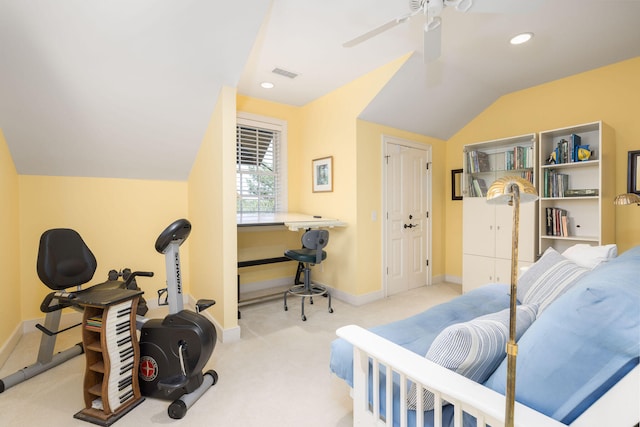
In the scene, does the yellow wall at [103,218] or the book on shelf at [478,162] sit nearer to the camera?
the yellow wall at [103,218]

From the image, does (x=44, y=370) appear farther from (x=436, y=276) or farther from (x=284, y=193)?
(x=436, y=276)

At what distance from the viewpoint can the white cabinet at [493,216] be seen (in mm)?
3398

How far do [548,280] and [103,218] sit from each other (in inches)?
154

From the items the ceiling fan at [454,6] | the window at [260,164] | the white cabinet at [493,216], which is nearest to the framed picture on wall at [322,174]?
the window at [260,164]

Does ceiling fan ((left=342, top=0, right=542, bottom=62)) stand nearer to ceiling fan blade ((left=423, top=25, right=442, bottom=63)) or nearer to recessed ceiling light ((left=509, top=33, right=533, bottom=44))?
ceiling fan blade ((left=423, top=25, right=442, bottom=63))

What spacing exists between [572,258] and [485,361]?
158cm

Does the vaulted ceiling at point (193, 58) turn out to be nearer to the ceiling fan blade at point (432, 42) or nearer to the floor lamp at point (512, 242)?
the ceiling fan blade at point (432, 42)

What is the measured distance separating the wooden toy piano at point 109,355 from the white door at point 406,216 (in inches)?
115

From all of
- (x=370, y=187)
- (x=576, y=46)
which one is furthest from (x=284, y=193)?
(x=576, y=46)

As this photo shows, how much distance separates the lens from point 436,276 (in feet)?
14.9

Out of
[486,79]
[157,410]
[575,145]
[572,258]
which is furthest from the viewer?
[486,79]

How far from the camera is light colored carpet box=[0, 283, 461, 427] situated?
168cm

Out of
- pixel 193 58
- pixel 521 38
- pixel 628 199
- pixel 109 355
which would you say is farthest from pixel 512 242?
pixel 521 38

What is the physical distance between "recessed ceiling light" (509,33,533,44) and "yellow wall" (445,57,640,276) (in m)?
1.26
